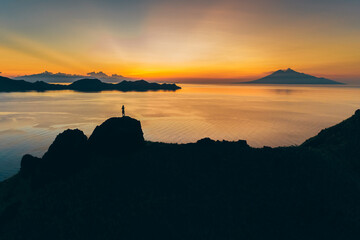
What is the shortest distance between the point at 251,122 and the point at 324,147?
184 ft

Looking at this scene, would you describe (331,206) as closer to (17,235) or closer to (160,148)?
(160,148)

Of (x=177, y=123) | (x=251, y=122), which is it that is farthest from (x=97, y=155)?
(x=251, y=122)

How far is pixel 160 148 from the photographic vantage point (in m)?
29.2

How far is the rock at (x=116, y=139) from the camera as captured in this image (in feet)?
91.0

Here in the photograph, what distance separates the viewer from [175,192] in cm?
2291

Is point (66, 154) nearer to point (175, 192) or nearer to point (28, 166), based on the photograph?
point (28, 166)

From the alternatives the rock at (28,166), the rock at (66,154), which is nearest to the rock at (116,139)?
the rock at (66,154)

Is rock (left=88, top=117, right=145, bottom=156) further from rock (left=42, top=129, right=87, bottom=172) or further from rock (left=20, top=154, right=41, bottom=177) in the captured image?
rock (left=20, top=154, right=41, bottom=177)

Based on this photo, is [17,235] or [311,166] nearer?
[17,235]

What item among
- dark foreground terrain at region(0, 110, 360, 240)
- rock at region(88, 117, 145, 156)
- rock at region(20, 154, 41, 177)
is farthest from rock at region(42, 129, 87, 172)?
rock at region(20, 154, 41, 177)

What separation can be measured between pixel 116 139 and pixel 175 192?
1091cm

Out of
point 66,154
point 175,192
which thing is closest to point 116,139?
point 66,154

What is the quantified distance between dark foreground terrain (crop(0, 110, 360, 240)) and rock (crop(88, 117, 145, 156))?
14cm

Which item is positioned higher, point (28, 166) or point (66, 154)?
point (66, 154)
